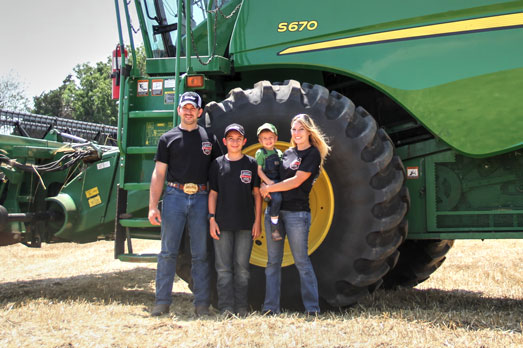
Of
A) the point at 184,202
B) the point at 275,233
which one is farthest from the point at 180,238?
the point at 275,233

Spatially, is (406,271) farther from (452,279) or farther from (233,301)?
(233,301)

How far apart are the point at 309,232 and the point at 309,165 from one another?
74cm

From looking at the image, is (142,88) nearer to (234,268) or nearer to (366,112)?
(234,268)

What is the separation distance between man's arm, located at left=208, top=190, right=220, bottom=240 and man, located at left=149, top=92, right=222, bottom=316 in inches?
3.0

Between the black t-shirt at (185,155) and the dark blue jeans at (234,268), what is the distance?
0.54 metres

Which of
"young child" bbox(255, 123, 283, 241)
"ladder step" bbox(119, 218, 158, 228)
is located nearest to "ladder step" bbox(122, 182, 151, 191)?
"ladder step" bbox(119, 218, 158, 228)

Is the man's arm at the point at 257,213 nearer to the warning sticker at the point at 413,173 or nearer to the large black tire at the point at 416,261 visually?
the warning sticker at the point at 413,173

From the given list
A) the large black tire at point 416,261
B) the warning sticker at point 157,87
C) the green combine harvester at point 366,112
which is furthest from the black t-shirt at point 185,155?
the large black tire at point 416,261

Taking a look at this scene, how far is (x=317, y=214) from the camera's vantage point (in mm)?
4484

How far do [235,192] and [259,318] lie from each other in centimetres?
107

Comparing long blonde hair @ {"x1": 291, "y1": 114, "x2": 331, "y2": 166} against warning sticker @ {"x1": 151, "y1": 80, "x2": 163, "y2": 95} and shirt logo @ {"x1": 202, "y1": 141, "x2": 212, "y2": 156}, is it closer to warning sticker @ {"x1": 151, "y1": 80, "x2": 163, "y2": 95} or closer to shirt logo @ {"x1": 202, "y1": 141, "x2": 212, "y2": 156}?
shirt logo @ {"x1": 202, "y1": 141, "x2": 212, "y2": 156}

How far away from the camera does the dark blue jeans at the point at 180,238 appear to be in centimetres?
432

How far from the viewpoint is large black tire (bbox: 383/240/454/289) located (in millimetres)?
5688

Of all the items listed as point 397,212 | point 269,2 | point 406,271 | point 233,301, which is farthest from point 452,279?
point 269,2
